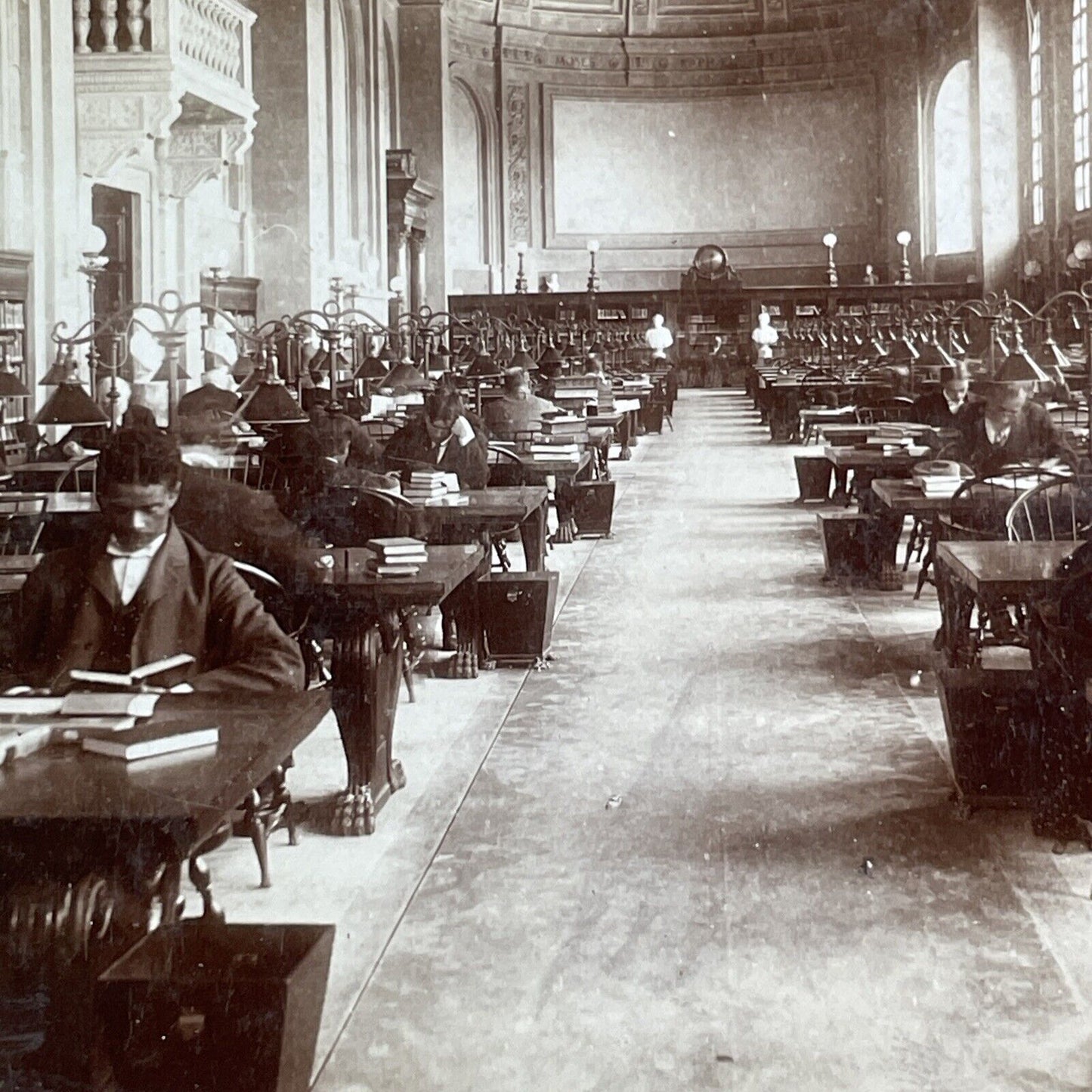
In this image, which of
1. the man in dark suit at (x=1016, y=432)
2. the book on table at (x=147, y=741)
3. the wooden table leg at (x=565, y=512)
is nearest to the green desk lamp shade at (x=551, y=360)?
the wooden table leg at (x=565, y=512)

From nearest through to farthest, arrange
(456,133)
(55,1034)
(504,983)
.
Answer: (55,1034) < (504,983) < (456,133)

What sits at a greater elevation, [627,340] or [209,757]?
[627,340]

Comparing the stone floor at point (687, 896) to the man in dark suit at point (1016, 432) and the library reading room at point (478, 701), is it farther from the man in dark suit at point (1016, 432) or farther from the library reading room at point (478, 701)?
the man in dark suit at point (1016, 432)

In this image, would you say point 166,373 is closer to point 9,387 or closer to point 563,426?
point 9,387

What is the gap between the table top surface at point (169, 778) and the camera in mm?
2160

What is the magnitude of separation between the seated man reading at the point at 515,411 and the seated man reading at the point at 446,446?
237 cm

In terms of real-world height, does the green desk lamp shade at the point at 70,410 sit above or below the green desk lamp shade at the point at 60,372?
below

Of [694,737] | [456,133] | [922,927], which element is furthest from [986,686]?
[456,133]

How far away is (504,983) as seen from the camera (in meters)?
3.13

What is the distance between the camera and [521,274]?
23891 millimetres

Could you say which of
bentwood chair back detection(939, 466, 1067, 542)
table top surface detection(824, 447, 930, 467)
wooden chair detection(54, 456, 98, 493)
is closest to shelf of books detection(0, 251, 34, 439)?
wooden chair detection(54, 456, 98, 493)

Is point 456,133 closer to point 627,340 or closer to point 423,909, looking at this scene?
point 627,340

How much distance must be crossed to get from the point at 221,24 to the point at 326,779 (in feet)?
32.2

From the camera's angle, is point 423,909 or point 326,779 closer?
point 423,909
